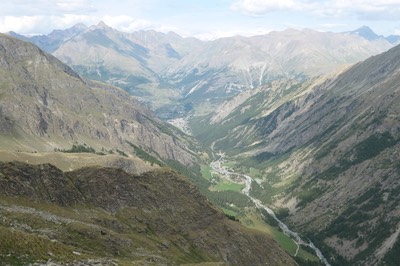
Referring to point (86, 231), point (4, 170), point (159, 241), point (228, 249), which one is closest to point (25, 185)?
point (4, 170)

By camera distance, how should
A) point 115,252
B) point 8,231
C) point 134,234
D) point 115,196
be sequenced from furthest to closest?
point 115,196
point 134,234
point 115,252
point 8,231

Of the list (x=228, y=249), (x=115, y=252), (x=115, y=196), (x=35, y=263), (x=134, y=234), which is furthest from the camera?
(x=228, y=249)

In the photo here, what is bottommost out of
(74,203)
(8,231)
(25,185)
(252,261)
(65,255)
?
(252,261)

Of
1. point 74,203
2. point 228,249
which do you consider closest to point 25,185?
point 74,203

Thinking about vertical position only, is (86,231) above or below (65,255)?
below

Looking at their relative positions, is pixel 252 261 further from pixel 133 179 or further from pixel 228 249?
pixel 133 179

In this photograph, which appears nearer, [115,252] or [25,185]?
[115,252]
